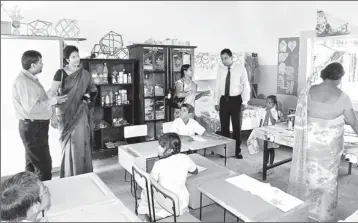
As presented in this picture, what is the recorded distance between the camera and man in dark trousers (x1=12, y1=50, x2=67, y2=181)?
9.05ft

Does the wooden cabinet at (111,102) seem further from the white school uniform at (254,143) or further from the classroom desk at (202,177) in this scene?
the classroom desk at (202,177)

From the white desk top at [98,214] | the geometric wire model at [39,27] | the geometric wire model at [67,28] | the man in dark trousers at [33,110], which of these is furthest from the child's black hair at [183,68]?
the white desk top at [98,214]

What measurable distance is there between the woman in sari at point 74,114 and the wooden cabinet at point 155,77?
1636 mm

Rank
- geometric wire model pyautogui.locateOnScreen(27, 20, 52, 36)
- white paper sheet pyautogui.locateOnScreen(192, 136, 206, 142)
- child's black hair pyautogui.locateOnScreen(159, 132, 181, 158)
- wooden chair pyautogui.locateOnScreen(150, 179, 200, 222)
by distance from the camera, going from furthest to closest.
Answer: geometric wire model pyautogui.locateOnScreen(27, 20, 52, 36) < white paper sheet pyautogui.locateOnScreen(192, 136, 206, 142) < child's black hair pyautogui.locateOnScreen(159, 132, 181, 158) < wooden chair pyautogui.locateOnScreen(150, 179, 200, 222)

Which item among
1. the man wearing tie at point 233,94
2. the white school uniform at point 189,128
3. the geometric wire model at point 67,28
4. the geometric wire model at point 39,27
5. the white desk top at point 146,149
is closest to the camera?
the white desk top at point 146,149

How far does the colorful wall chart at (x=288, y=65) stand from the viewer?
5664 mm

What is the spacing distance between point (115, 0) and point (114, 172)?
3.20 metres

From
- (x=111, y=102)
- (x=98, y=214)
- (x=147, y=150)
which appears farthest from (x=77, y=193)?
(x=111, y=102)

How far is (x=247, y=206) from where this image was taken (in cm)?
177

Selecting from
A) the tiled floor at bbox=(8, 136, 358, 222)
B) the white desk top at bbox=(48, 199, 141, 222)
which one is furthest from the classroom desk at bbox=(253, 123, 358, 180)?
the white desk top at bbox=(48, 199, 141, 222)

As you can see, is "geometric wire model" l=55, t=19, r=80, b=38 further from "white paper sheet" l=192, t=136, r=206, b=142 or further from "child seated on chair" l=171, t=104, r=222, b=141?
"white paper sheet" l=192, t=136, r=206, b=142

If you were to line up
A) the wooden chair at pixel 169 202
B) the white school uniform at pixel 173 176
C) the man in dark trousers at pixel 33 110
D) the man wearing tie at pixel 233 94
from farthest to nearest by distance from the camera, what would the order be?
the man wearing tie at pixel 233 94 < the man in dark trousers at pixel 33 110 < the white school uniform at pixel 173 176 < the wooden chair at pixel 169 202

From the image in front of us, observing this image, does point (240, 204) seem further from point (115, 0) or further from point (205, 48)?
point (205, 48)

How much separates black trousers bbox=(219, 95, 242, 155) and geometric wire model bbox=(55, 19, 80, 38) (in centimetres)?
235
